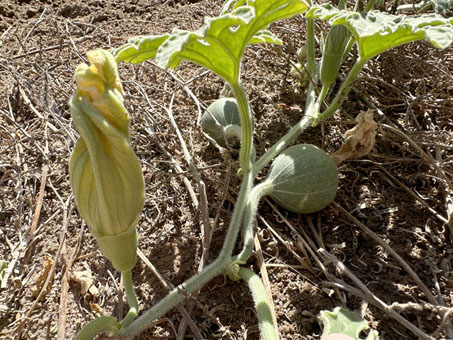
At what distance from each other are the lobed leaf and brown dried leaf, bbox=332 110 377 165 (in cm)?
59

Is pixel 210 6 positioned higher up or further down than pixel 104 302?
higher up

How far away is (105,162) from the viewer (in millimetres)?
1146

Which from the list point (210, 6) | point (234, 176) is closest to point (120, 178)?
point (234, 176)

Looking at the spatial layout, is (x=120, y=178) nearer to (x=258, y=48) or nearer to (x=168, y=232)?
(x=168, y=232)

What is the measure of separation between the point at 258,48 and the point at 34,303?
1708 mm

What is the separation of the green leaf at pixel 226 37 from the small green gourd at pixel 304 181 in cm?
42

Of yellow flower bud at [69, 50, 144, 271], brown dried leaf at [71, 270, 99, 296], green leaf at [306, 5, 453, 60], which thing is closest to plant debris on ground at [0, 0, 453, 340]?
brown dried leaf at [71, 270, 99, 296]

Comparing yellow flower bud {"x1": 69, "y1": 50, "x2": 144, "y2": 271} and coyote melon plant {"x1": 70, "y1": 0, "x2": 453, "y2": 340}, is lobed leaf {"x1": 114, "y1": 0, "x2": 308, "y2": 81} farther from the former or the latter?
yellow flower bud {"x1": 69, "y1": 50, "x2": 144, "y2": 271}

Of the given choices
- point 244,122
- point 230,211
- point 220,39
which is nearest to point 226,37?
point 220,39

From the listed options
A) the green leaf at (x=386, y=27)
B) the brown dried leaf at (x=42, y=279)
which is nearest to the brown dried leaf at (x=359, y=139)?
the green leaf at (x=386, y=27)

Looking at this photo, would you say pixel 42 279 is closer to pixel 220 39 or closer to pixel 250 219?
pixel 250 219

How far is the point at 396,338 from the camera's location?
1.50 m

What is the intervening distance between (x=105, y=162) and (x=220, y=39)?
0.55m

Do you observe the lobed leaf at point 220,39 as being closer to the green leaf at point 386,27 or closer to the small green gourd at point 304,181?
the green leaf at point 386,27
